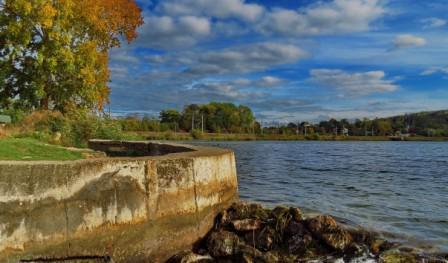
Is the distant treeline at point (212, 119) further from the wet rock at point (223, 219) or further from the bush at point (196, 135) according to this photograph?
the wet rock at point (223, 219)

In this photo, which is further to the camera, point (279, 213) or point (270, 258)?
point (279, 213)

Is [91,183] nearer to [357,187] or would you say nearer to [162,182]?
[162,182]

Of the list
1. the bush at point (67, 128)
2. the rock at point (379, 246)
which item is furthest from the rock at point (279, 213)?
the bush at point (67, 128)

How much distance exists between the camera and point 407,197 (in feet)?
49.4

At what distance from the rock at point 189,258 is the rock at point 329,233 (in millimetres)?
2013

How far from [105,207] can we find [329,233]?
12.8 feet

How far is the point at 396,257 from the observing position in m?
7.41

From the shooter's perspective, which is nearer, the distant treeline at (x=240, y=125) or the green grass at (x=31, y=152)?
the green grass at (x=31, y=152)

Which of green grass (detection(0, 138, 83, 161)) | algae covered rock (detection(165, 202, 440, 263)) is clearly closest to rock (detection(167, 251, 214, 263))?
algae covered rock (detection(165, 202, 440, 263))

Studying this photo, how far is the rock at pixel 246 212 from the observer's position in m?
8.13

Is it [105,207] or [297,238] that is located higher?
[105,207]

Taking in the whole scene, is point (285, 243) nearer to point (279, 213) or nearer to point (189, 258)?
point (279, 213)

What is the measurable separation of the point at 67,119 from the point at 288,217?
544 inches

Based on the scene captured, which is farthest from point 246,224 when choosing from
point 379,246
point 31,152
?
point 31,152
